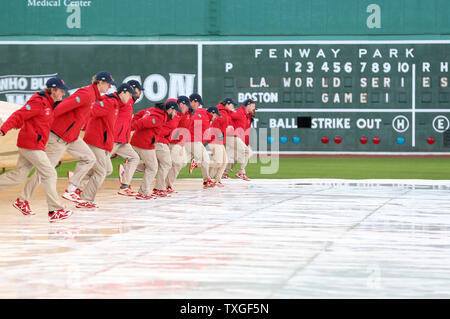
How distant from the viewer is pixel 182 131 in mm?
14516

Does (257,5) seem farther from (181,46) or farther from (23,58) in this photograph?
(23,58)

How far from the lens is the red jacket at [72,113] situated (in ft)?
34.0

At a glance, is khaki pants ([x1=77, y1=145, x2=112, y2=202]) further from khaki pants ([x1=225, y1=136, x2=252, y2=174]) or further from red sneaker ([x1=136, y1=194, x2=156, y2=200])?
khaki pants ([x1=225, y1=136, x2=252, y2=174])

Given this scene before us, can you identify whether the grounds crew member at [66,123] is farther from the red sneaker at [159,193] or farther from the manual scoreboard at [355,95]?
the manual scoreboard at [355,95]

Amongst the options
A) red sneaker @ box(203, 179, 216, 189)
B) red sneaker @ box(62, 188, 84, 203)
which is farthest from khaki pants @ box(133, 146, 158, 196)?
red sneaker @ box(203, 179, 216, 189)

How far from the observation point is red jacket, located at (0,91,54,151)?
31.3ft

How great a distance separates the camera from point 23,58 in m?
27.9

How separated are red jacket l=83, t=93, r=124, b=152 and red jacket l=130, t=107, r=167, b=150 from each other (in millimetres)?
1308

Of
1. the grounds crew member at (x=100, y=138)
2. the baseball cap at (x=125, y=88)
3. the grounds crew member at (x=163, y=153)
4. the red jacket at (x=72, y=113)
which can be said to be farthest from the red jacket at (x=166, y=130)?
the red jacket at (x=72, y=113)

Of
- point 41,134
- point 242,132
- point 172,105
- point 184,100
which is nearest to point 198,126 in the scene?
point 184,100

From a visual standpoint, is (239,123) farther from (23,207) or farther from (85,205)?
(23,207)

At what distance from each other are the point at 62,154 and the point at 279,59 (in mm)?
17099
